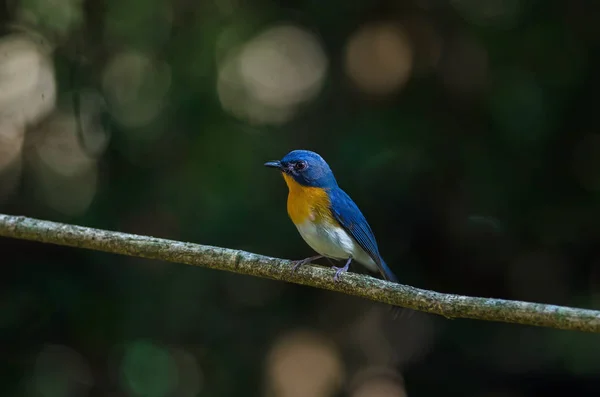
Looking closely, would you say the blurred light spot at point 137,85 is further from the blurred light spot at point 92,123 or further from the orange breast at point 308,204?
the orange breast at point 308,204

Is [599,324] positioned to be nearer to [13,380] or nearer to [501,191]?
[501,191]

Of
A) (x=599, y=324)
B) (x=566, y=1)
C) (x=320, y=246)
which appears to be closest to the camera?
(x=599, y=324)

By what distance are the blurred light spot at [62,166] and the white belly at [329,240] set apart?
7.20 ft

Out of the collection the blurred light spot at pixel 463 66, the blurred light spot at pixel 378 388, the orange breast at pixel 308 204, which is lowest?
the blurred light spot at pixel 378 388

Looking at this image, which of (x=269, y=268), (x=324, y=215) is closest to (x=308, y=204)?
(x=324, y=215)

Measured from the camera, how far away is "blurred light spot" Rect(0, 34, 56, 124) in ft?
17.0

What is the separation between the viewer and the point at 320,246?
11.7 feet

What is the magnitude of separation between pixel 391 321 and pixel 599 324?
3.42 metres

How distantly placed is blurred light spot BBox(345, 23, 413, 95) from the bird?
195 centimetres

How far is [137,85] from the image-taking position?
17.5 feet

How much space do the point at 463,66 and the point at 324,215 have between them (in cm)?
231

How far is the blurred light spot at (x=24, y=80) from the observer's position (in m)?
5.19

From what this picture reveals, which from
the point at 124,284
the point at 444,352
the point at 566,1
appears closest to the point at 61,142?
the point at 124,284

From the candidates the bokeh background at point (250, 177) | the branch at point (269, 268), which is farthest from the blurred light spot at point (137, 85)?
the branch at point (269, 268)
